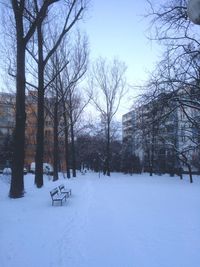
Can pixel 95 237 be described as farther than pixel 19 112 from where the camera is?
No

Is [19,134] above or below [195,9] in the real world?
above

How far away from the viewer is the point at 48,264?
596cm

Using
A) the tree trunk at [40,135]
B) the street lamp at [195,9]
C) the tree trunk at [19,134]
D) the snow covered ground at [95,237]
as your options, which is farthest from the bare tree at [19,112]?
the street lamp at [195,9]

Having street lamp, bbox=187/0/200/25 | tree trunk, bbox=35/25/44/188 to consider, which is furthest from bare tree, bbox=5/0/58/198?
street lamp, bbox=187/0/200/25

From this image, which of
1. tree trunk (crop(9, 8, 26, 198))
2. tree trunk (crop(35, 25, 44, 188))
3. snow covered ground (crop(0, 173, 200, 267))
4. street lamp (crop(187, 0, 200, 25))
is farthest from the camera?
tree trunk (crop(35, 25, 44, 188))

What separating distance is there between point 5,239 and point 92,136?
67382 mm

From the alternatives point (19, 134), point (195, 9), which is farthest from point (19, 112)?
point (195, 9)

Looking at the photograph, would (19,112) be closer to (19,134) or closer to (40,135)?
(19,134)

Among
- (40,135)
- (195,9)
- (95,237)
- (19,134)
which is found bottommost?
(95,237)

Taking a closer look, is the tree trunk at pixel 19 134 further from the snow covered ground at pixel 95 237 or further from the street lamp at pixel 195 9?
the street lamp at pixel 195 9

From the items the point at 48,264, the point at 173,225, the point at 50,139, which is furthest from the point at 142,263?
the point at 50,139

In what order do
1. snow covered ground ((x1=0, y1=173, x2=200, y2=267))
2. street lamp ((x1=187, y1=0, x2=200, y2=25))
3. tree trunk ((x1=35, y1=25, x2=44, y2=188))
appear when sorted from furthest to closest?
tree trunk ((x1=35, y1=25, x2=44, y2=188)) → snow covered ground ((x1=0, y1=173, x2=200, y2=267)) → street lamp ((x1=187, y1=0, x2=200, y2=25))

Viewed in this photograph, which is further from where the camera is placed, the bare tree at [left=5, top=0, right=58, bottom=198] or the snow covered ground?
the bare tree at [left=5, top=0, right=58, bottom=198]

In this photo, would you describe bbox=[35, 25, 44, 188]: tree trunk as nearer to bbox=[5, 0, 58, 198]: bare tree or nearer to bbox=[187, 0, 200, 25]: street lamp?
bbox=[5, 0, 58, 198]: bare tree
